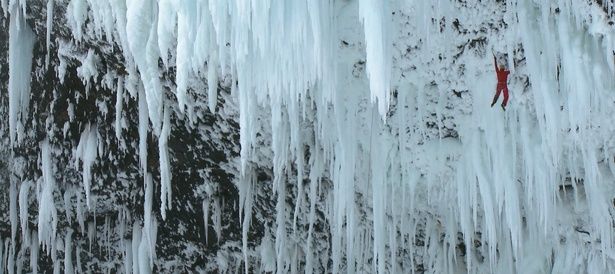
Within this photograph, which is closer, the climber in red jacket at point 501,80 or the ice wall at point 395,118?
the ice wall at point 395,118

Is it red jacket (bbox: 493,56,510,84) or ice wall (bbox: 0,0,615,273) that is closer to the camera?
ice wall (bbox: 0,0,615,273)

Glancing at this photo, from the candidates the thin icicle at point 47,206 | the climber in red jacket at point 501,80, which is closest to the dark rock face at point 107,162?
the thin icicle at point 47,206

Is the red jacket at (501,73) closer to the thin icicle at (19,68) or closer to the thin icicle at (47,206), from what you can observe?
the thin icicle at (19,68)

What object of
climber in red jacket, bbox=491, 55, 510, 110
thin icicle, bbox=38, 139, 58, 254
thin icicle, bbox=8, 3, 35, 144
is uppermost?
thin icicle, bbox=8, 3, 35, 144

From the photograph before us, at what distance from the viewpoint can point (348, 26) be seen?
2.92 meters

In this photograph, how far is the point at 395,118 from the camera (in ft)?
10.5

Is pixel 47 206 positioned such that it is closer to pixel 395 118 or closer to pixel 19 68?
pixel 19 68

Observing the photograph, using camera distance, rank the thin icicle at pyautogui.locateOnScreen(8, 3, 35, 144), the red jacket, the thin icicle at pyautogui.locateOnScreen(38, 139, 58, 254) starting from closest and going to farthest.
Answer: the red jacket < the thin icicle at pyautogui.locateOnScreen(8, 3, 35, 144) < the thin icicle at pyautogui.locateOnScreen(38, 139, 58, 254)

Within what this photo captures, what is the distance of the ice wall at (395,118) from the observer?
105 inches

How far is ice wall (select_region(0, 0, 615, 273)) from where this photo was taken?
2.67m

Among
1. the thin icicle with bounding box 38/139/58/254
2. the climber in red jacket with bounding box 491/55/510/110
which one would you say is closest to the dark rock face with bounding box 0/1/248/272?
the thin icicle with bounding box 38/139/58/254

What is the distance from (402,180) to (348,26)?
2.48 feet

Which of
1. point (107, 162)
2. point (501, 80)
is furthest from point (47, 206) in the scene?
point (501, 80)

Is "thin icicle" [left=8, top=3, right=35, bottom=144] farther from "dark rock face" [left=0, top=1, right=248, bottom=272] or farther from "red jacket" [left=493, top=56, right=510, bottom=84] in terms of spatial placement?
"red jacket" [left=493, top=56, right=510, bottom=84]
